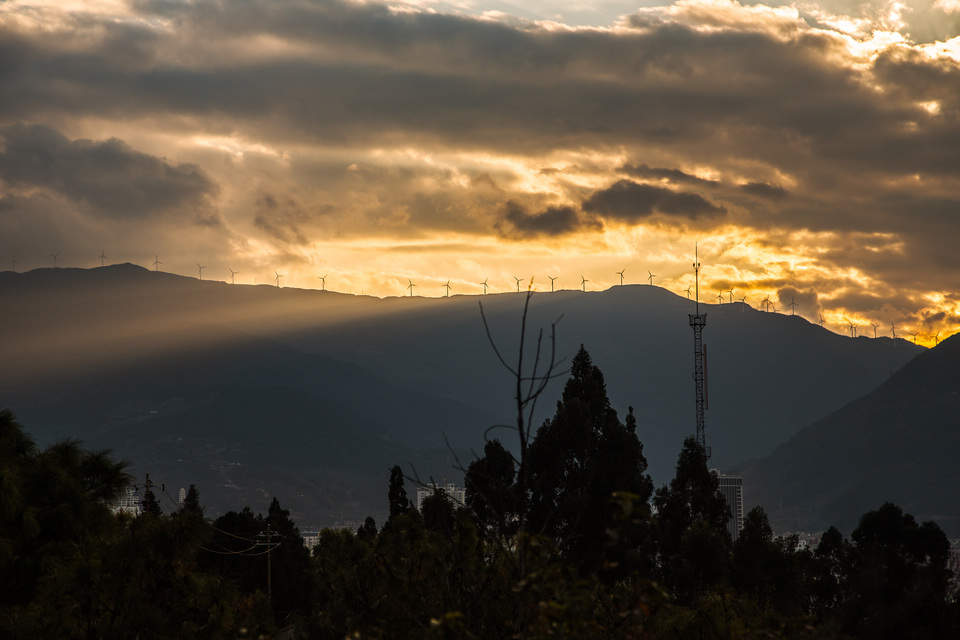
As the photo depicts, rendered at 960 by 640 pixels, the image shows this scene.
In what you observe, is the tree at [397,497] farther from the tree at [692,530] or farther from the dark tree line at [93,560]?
the dark tree line at [93,560]

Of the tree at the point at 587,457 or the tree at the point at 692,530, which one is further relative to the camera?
the tree at the point at 587,457

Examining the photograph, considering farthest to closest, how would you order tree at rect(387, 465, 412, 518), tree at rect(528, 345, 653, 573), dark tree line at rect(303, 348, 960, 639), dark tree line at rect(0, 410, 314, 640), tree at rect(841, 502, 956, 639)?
tree at rect(387, 465, 412, 518) → tree at rect(528, 345, 653, 573) → tree at rect(841, 502, 956, 639) → dark tree line at rect(303, 348, 960, 639) → dark tree line at rect(0, 410, 314, 640)

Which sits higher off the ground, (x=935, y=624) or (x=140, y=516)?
(x=140, y=516)

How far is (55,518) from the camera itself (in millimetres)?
28609

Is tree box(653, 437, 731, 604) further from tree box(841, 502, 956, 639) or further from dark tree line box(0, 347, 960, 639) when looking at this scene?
tree box(841, 502, 956, 639)

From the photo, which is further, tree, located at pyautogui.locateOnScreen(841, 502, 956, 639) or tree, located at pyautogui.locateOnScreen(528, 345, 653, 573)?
tree, located at pyautogui.locateOnScreen(528, 345, 653, 573)

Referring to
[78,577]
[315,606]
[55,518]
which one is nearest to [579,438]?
[315,606]

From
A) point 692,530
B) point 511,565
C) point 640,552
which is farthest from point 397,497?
point 511,565

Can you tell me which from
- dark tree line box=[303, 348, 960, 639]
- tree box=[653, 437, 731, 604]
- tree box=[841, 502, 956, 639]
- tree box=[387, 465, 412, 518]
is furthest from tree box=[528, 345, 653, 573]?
tree box=[387, 465, 412, 518]

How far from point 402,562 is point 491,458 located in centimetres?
2142

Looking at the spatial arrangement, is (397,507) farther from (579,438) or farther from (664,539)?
(664,539)

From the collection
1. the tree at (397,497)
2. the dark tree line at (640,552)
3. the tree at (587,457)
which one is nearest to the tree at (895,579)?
the dark tree line at (640,552)

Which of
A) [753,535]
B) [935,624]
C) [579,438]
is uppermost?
[579,438]

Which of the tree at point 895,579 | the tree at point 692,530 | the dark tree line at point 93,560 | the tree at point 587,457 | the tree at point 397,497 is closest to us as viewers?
the dark tree line at point 93,560
